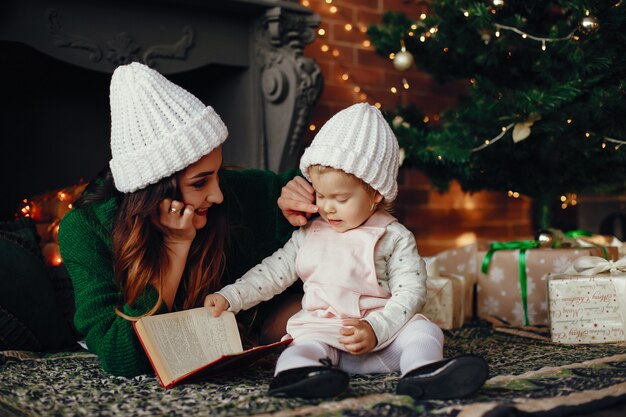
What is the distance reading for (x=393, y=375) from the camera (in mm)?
1348

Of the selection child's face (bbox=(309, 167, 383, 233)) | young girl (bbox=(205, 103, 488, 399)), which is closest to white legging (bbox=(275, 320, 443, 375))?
young girl (bbox=(205, 103, 488, 399))

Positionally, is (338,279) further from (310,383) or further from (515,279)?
(515,279)

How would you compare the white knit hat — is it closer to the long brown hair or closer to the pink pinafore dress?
the pink pinafore dress

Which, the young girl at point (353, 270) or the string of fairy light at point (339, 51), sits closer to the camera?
the young girl at point (353, 270)

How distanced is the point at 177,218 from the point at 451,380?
A: 0.63 metres

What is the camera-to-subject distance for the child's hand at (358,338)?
1264mm

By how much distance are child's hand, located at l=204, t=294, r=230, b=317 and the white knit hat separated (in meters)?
0.32

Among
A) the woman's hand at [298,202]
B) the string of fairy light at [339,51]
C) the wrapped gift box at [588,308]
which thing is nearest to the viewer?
the woman's hand at [298,202]

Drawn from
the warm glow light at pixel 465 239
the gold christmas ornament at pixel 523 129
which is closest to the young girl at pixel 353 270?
the gold christmas ornament at pixel 523 129

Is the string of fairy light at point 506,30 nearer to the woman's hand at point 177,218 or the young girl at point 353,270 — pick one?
the young girl at point 353,270

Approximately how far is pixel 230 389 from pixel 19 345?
672 mm

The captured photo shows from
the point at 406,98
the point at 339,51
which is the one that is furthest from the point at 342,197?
the point at 406,98

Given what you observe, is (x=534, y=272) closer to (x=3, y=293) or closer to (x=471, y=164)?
(x=471, y=164)

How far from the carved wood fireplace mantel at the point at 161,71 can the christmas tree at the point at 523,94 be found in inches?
13.9
